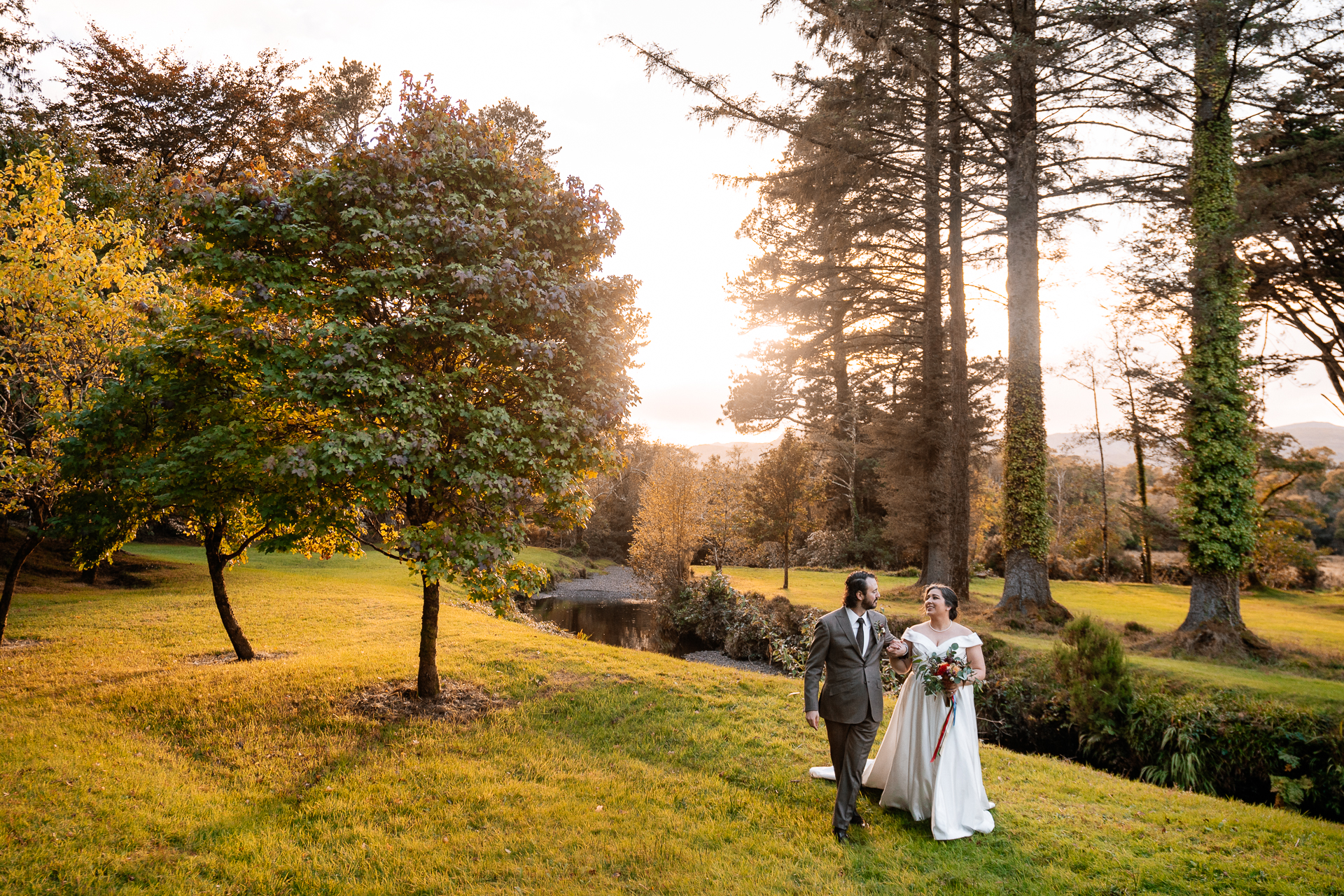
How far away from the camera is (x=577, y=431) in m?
7.61

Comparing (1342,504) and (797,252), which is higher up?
(797,252)

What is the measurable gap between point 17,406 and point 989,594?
24075mm

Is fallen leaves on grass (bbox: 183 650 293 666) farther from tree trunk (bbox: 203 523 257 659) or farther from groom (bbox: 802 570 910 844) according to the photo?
groom (bbox: 802 570 910 844)

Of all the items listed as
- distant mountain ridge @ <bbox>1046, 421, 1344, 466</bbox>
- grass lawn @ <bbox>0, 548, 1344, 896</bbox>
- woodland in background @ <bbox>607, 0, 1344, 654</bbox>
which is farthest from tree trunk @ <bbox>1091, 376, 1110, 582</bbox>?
grass lawn @ <bbox>0, 548, 1344, 896</bbox>

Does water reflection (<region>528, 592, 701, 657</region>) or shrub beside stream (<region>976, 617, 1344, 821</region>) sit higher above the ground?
shrub beside stream (<region>976, 617, 1344, 821</region>)

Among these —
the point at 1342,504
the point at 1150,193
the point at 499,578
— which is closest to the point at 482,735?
the point at 499,578

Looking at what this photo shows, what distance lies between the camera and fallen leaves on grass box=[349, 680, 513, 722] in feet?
25.8

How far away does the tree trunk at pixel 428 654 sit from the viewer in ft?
27.3

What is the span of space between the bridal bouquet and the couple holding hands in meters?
0.01

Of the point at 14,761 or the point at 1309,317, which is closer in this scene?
the point at 14,761

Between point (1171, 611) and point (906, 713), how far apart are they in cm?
1704

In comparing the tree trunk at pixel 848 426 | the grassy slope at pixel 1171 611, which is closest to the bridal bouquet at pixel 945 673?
the grassy slope at pixel 1171 611

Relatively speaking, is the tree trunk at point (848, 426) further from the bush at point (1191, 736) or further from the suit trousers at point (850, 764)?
the suit trousers at point (850, 764)

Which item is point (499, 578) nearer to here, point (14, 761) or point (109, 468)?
point (14, 761)
